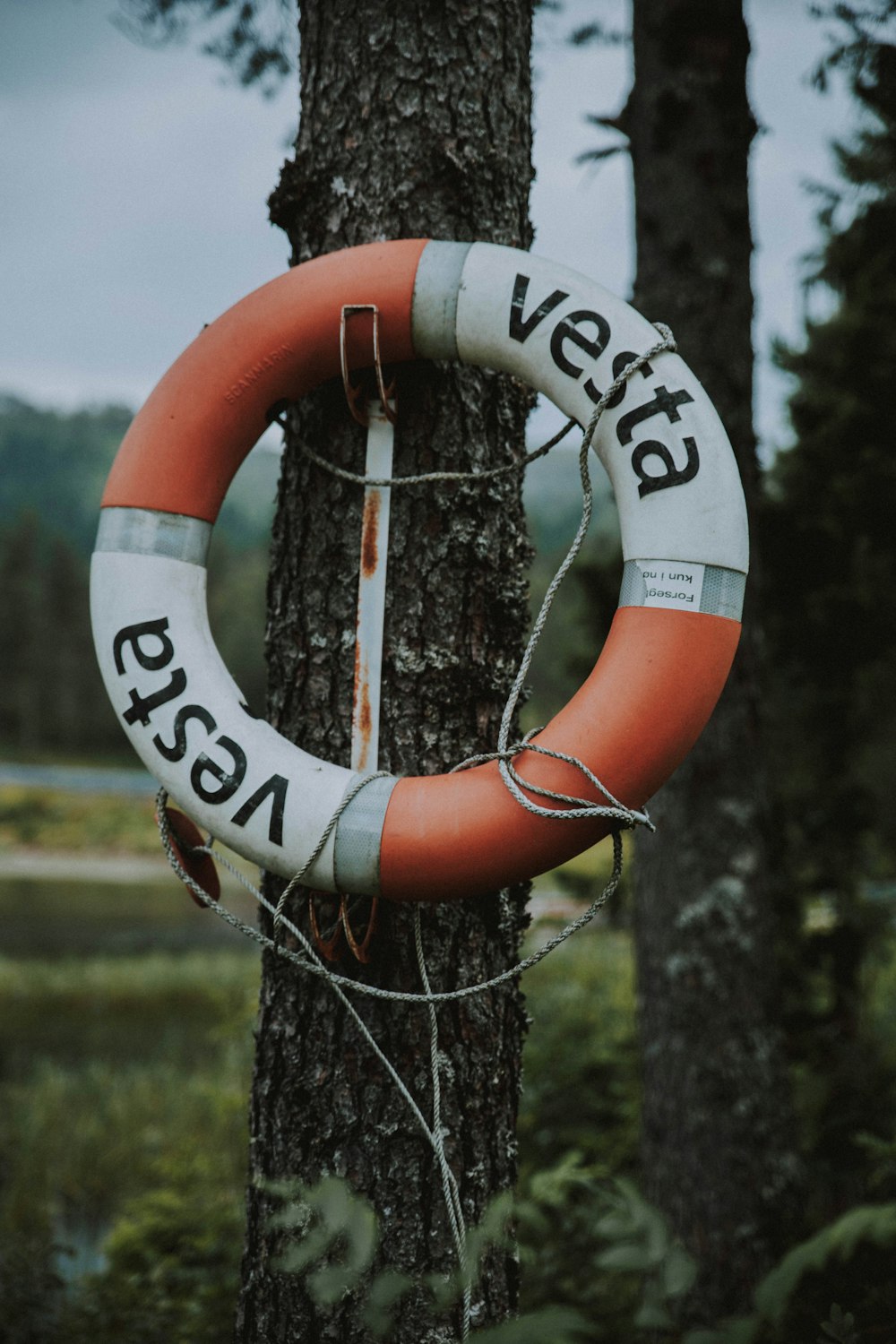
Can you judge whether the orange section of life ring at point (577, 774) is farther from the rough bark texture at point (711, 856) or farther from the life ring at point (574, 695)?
the rough bark texture at point (711, 856)

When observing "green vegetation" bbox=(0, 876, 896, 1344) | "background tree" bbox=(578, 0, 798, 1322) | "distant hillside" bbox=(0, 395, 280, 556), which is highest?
"distant hillside" bbox=(0, 395, 280, 556)

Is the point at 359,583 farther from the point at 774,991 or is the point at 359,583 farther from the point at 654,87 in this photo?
the point at 654,87

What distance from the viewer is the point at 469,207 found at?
1.53 m

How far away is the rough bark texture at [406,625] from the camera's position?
143cm

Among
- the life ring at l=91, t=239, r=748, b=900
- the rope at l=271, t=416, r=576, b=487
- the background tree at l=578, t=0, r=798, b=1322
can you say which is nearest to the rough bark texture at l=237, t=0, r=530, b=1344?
the rope at l=271, t=416, r=576, b=487

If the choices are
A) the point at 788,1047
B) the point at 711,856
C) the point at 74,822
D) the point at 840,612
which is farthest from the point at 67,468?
the point at 711,856

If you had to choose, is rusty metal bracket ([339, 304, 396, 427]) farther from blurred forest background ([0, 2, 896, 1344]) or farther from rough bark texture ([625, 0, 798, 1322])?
rough bark texture ([625, 0, 798, 1322])

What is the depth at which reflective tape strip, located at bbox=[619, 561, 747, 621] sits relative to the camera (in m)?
1.33

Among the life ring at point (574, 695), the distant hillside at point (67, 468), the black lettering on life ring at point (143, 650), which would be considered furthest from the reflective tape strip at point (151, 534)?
the distant hillside at point (67, 468)

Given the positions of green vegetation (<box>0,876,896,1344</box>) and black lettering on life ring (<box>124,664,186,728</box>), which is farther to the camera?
black lettering on life ring (<box>124,664,186,728</box>)

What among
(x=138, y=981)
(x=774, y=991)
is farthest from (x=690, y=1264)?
(x=138, y=981)

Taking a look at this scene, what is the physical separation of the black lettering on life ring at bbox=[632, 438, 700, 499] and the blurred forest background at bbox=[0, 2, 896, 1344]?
0.60 meters

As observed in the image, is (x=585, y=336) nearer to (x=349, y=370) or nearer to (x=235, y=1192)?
(x=349, y=370)

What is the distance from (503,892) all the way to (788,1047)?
99.0 inches
